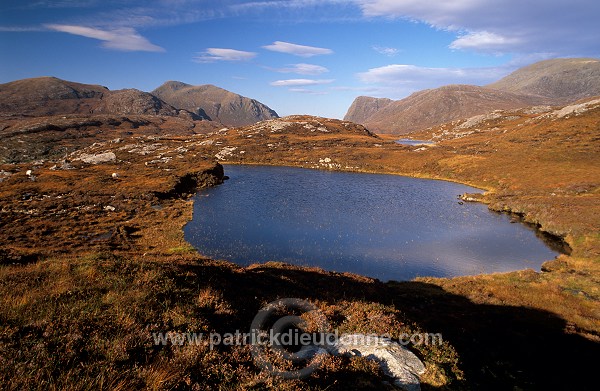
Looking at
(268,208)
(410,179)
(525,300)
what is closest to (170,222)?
(268,208)

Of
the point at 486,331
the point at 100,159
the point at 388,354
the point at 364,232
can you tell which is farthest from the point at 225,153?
the point at 388,354

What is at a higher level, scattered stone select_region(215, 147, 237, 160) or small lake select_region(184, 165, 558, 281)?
scattered stone select_region(215, 147, 237, 160)

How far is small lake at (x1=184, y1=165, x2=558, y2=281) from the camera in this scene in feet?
124

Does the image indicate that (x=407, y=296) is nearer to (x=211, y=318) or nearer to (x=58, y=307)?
(x=211, y=318)

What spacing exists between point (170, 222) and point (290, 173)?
203ft

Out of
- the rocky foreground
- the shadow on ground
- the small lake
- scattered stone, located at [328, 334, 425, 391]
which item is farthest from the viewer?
the small lake

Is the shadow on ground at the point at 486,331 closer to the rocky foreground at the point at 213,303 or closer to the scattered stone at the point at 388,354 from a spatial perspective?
the rocky foreground at the point at 213,303

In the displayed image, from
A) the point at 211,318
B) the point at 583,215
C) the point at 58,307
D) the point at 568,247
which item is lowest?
the point at 568,247

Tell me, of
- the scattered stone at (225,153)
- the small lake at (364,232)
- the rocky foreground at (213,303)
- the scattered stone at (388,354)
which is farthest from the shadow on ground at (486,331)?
the scattered stone at (225,153)

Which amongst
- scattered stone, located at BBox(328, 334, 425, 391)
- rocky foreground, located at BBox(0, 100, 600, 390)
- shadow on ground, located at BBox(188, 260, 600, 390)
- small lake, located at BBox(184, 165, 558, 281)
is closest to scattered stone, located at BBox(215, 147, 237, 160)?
small lake, located at BBox(184, 165, 558, 281)

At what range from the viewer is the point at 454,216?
57938mm

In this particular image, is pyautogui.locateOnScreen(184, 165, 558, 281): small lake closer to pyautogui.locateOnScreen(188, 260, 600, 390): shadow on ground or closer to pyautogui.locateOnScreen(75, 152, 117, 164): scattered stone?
pyautogui.locateOnScreen(188, 260, 600, 390): shadow on ground

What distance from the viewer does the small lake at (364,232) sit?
124 feet

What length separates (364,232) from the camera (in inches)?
1887
